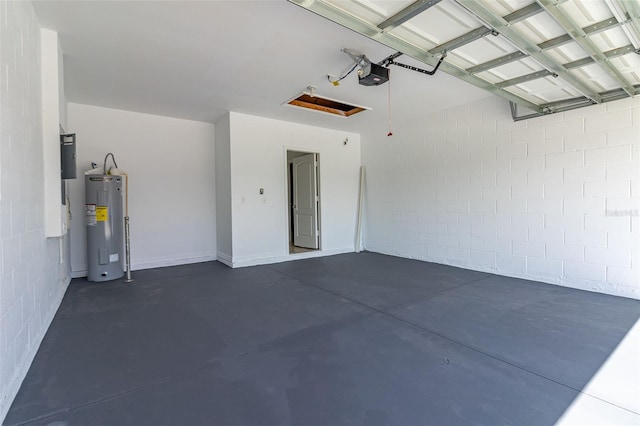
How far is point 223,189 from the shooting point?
5.63 m

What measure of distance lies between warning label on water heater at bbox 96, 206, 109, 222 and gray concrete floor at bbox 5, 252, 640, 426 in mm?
1011

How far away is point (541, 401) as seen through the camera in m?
1.73

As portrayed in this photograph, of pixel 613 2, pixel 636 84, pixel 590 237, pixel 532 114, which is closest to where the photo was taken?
pixel 613 2

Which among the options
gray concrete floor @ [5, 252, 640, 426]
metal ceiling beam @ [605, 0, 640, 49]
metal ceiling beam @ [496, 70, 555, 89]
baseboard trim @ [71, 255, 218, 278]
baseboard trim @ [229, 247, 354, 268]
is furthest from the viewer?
baseboard trim @ [229, 247, 354, 268]

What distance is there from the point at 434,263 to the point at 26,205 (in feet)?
17.9

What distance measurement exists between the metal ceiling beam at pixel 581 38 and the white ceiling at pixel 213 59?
4.74ft

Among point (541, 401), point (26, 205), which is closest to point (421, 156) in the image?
point (541, 401)

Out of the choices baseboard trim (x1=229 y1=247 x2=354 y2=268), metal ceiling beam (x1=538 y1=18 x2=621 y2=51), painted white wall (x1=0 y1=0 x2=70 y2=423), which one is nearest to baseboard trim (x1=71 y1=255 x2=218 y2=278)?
baseboard trim (x1=229 y1=247 x2=354 y2=268)

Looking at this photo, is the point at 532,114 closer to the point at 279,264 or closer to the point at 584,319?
the point at 584,319

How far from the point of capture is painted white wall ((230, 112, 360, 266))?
539 centimetres

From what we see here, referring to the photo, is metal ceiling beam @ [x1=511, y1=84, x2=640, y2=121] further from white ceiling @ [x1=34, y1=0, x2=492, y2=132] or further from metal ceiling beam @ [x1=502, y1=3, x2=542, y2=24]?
metal ceiling beam @ [x1=502, y1=3, x2=542, y2=24]

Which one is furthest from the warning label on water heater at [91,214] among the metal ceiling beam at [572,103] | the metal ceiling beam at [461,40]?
the metal ceiling beam at [572,103]

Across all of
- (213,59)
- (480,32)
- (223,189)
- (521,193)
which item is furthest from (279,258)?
(480,32)

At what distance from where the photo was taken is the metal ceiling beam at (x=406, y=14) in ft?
6.72
